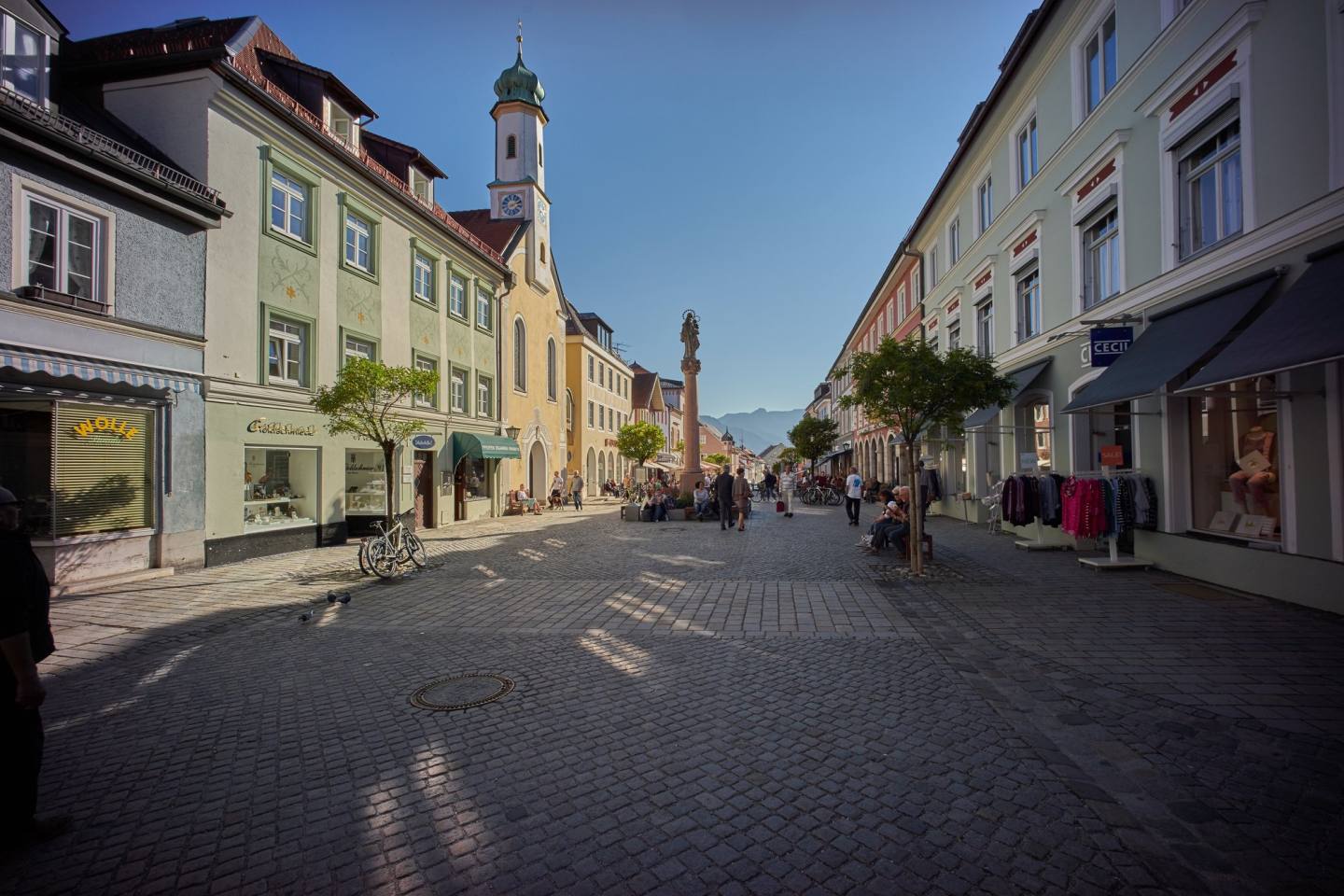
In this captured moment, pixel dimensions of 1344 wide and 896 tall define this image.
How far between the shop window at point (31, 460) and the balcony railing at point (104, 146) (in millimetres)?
4156

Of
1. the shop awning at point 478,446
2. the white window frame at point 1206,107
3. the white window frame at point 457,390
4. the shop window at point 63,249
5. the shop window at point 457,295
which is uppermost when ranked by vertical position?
the shop window at point 457,295

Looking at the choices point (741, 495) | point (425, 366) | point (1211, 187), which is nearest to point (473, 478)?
point (425, 366)

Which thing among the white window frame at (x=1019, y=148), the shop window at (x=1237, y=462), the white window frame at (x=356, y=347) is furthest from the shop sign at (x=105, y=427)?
the white window frame at (x=1019, y=148)

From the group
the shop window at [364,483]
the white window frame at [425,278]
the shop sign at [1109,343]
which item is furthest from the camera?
the white window frame at [425,278]

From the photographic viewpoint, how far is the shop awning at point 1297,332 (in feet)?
17.8

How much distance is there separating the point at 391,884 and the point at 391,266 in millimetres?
18268

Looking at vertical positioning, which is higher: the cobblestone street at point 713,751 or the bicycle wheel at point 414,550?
the bicycle wheel at point 414,550

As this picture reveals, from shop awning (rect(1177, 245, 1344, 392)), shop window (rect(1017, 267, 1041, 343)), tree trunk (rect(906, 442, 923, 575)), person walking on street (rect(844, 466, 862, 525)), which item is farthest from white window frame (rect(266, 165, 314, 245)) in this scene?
shop window (rect(1017, 267, 1041, 343))

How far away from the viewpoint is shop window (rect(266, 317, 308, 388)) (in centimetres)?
1371

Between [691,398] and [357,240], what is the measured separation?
44.2ft

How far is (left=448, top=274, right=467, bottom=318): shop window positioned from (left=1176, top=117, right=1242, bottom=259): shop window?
19.6 m

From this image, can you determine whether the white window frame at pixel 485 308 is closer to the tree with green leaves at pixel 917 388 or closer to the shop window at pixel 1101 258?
the tree with green leaves at pixel 917 388

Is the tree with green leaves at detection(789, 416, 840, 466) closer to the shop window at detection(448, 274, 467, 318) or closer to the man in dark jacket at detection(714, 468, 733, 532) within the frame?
the man in dark jacket at detection(714, 468, 733, 532)

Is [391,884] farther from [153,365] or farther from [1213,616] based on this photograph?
[153,365]
